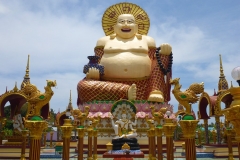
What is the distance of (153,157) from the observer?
1116 cm

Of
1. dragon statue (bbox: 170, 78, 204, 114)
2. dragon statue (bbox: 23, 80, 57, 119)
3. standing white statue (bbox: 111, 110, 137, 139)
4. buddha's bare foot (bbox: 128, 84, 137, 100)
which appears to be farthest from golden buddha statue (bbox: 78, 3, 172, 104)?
dragon statue (bbox: 23, 80, 57, 119)

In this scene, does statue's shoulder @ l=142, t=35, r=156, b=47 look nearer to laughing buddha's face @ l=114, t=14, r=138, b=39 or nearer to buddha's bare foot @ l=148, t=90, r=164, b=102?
laughing buddha's face @ l=114, t=14, r=138, b=39

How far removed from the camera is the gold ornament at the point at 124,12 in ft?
71.1

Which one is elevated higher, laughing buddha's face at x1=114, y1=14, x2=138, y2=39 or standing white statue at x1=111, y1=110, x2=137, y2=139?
laughing buddha's face at x1=114, y1=14, x2=138, y2=39

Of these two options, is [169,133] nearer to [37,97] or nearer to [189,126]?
[189,126]

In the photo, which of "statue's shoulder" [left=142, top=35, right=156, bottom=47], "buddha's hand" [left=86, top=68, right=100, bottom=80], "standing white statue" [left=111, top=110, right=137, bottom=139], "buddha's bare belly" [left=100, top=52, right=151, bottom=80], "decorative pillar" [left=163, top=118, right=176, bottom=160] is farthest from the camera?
"statue's shoulder" [left=142, top=35, right=156, bottom=47]

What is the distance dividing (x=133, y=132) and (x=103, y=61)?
6229 millimetres

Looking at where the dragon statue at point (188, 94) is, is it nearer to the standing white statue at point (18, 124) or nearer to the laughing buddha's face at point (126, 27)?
the standing white statue at point (18, 124)

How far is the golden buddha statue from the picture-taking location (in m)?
17.8

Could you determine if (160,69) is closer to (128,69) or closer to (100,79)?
(128,69)

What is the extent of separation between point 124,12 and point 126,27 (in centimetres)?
230

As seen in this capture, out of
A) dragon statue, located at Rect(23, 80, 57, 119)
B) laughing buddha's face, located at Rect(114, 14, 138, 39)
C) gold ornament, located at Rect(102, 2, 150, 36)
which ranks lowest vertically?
dragon statue, located at Rect(23, 80, 57, 119)

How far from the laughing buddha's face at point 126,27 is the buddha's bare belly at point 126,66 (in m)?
1.66

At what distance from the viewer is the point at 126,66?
18.8m
